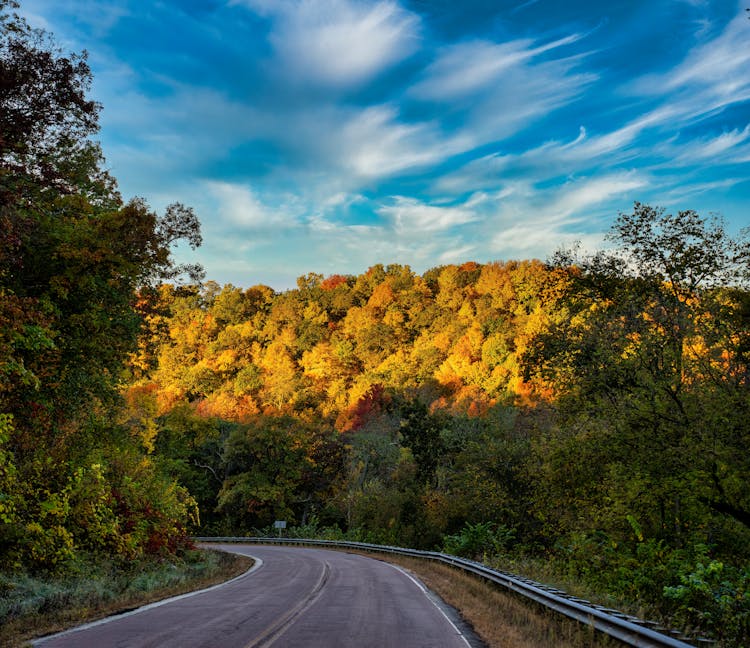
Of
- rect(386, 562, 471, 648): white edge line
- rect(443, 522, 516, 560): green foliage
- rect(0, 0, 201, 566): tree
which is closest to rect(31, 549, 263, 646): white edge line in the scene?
rect(0, 0, 201, 566): tree

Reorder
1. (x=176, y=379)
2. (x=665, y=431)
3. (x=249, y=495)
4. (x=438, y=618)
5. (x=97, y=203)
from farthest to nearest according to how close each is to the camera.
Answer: (x=176, y=379) → (x=249, y=495) → (x=97, y=203) → (x=665, y=431) → (x=438, y=618)

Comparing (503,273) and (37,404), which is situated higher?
(503,273)

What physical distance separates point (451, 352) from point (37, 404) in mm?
70454

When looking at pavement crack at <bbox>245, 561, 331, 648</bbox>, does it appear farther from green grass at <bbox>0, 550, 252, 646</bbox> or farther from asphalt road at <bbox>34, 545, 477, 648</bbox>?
green grass at <bbox>0, 550, 252, 646</bbox>

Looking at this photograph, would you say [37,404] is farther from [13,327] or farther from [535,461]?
[535,461]

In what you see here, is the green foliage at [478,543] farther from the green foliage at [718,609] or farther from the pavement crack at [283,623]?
the green foliage at [718,609]

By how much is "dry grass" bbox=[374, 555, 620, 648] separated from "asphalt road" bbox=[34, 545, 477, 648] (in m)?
0.46

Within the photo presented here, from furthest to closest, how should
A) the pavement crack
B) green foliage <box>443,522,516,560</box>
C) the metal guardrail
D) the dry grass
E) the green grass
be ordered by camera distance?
green foliage <box>443,522,516,560</box>
the green grass
the dry grass
the pavement crack
the metal guardrail

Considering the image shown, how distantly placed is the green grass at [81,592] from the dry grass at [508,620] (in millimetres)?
6423

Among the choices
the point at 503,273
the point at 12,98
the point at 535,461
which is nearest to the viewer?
the point at 12,98

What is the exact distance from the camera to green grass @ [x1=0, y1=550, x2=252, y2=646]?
29.4 ft

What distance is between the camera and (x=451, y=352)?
81875mm

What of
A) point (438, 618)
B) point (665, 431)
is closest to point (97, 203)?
point (438, 618)

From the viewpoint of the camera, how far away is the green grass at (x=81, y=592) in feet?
29.4
